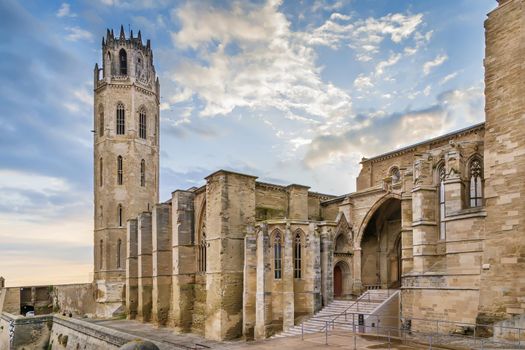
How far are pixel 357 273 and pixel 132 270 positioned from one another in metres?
19.8

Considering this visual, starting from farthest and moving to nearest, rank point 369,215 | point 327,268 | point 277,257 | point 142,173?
point 142,173 → point 369,215 → point 327,268 → point 277,257

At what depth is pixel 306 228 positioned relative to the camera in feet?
79.9

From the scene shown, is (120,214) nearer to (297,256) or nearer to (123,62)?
(123,62)

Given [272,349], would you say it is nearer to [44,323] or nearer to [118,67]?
[44,323]

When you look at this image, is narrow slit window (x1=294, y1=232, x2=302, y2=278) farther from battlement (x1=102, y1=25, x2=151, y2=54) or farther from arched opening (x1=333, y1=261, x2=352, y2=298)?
battlement (x1=102, y1=25, x2=151, y2=54)

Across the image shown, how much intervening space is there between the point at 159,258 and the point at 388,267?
16.2 m

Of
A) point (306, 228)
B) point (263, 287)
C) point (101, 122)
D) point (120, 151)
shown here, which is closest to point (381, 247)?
point (306, 228)

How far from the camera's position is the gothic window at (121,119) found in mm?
41688

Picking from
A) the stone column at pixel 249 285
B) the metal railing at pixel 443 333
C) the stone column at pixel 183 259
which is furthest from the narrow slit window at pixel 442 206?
the stone column at pixel 183 259

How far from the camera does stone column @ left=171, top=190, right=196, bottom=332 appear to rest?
2861 cm

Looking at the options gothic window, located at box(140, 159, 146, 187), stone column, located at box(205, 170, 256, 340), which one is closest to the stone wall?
stone column, located at box(205, 170, 256, 340)

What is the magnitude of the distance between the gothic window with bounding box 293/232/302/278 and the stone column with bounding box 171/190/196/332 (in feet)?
28.9

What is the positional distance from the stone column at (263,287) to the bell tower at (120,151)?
20.9 metres

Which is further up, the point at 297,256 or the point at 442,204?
the point at 442,204
